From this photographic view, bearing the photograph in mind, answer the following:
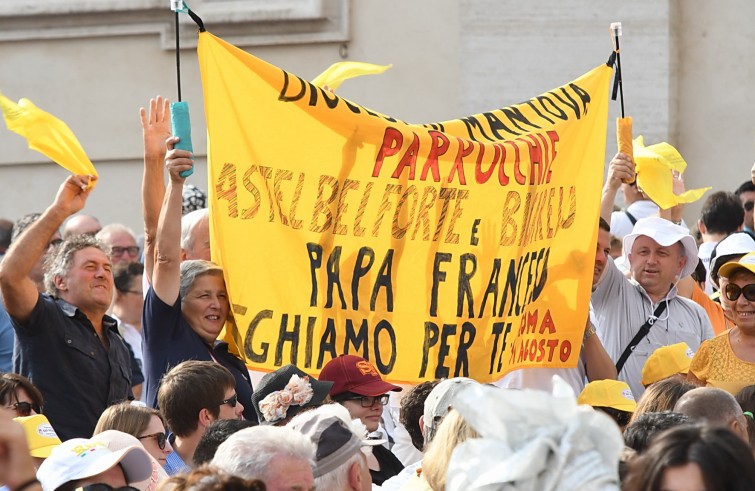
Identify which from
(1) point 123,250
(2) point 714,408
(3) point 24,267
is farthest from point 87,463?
(1) point 123,250

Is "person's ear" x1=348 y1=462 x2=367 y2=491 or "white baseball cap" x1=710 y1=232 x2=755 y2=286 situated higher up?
"white baseball cap" x1=710 y1=232 x2=755 y2=286

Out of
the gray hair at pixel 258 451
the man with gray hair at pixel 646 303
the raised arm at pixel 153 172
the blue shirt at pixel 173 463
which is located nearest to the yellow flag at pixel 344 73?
the raised arm at pixel 153 172

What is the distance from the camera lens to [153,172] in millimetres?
6152

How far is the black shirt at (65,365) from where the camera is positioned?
5660 mm

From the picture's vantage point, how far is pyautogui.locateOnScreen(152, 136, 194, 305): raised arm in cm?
555

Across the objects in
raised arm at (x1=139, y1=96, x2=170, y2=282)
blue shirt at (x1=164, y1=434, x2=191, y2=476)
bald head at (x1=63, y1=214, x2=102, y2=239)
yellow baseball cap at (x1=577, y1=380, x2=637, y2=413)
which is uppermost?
raised arm at (x1=139, y1=96, x2=170, y2=282)

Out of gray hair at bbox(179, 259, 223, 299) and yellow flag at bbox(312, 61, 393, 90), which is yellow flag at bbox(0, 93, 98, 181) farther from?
yellow flag at bbox(312, 61, 393, 90)

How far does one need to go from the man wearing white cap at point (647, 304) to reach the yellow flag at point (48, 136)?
255 centimetres

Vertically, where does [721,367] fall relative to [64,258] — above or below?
below

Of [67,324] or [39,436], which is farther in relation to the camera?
[67,324]

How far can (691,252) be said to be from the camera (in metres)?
7.01

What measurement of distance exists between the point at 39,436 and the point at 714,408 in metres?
2.30

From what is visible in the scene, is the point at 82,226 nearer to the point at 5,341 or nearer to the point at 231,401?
the point at 5,341

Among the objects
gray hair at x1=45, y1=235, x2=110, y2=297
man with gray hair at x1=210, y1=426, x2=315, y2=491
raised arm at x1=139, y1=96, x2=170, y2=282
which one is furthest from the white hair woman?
man with gray hair at x1=210, y1=426, x2=315, y2=491
